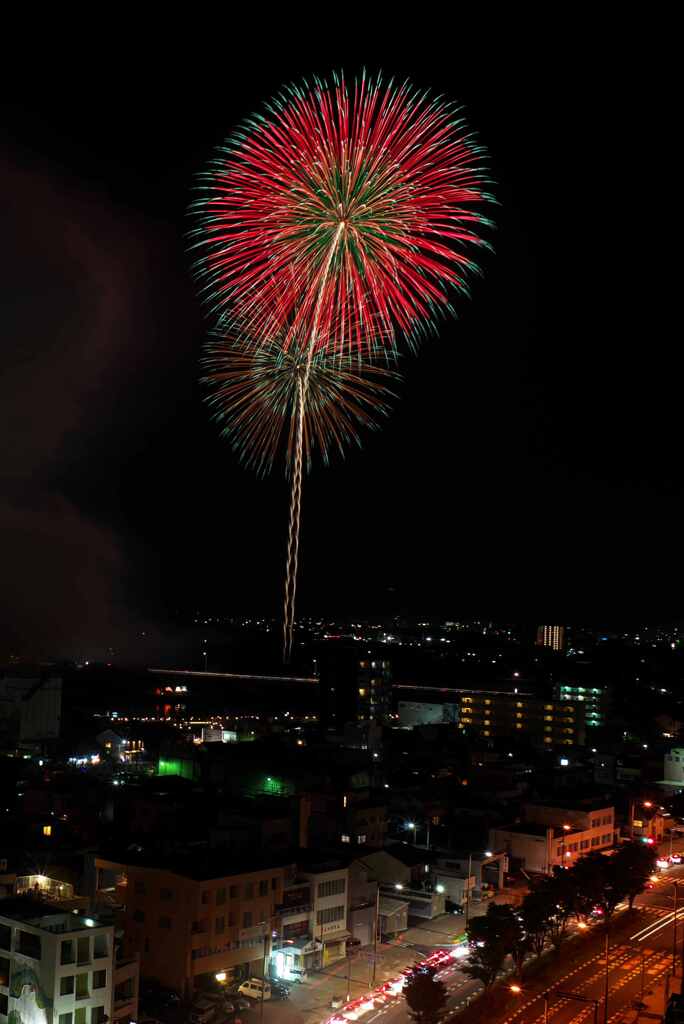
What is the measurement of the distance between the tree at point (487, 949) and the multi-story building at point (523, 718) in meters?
12.8

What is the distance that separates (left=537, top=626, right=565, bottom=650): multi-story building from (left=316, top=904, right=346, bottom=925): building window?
44.4 metres

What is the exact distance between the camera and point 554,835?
9.44 meters

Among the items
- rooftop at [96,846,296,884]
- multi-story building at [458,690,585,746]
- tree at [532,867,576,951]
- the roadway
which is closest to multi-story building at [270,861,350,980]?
rooftop at [96,846,296,884]

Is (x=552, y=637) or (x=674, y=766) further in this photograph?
(x=552, y=637)

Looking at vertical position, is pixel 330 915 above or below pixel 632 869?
below

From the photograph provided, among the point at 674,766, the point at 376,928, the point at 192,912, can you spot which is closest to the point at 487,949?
the point at 376,928

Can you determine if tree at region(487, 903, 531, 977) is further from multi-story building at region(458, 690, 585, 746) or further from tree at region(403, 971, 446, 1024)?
multi-story building at region(458, 690, 585, 746)

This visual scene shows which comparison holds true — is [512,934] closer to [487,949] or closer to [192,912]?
[487,949]

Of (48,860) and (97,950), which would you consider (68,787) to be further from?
(97,950)

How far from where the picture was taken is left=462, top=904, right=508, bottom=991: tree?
5.93m

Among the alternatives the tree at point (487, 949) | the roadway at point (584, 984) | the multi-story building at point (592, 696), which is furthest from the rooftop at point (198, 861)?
the multi-story building at point (592, 696)

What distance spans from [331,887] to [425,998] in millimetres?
1810

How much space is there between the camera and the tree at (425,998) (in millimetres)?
5273

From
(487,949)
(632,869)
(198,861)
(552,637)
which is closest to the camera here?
(487,949)
